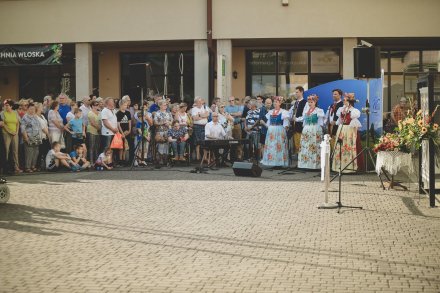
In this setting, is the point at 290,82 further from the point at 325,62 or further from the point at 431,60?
the point at 431,60

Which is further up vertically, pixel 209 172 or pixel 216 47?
pixel 216 47

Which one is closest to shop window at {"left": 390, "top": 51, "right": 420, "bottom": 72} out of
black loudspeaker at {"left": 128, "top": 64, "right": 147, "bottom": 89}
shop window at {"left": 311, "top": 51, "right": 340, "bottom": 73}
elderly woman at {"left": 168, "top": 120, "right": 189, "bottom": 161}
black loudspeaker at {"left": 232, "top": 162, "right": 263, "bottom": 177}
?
shop window at {"left": 311, "top": 51, "right": 340, "bottom": 73}

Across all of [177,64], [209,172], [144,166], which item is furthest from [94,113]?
[177,64]

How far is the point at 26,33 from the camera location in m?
25.6

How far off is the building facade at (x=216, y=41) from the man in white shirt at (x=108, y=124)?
100 inches

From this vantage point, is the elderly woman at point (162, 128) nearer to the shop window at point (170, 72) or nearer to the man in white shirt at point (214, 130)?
the man in white shirt at point (214, 130)

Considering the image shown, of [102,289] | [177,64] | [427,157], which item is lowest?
[102,289]

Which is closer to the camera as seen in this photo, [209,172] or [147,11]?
[209,172]

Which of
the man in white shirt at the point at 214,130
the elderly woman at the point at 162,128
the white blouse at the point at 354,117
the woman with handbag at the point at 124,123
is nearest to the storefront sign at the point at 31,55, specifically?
the woman with handbag at the point at 124,123

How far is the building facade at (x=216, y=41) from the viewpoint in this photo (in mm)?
23859

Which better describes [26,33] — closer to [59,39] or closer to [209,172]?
[59,39]

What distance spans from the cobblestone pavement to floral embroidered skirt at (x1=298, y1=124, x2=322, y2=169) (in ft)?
9.29

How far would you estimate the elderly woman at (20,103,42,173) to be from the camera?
1806cm

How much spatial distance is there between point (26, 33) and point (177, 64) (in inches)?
235
